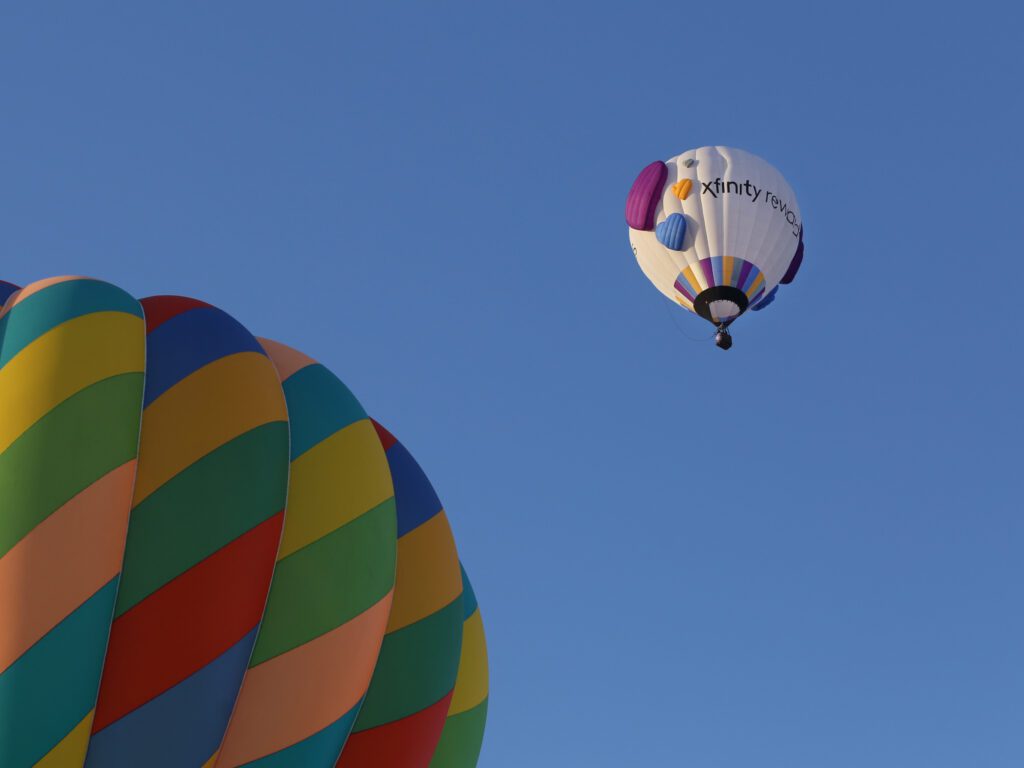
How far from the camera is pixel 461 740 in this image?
450 inches

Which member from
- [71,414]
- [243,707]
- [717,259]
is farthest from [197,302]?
[717,259]

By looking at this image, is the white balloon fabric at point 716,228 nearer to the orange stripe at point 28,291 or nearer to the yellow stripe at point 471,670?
the yellow stripe at point 471,670

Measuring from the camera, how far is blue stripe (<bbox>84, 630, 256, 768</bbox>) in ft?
29.3

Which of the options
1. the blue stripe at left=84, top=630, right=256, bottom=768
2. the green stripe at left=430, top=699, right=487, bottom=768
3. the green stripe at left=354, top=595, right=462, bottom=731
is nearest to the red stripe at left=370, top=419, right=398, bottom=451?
the green stripe at left=354, top=595, right=462, bottom=731

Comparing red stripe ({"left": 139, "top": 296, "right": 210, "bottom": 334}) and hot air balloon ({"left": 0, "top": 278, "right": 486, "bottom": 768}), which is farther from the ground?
red stripe ({"left": 139, "top": 296, "right": 210, "bottom": 334})

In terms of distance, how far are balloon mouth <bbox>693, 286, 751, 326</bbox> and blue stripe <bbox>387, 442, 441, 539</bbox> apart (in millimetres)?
9722

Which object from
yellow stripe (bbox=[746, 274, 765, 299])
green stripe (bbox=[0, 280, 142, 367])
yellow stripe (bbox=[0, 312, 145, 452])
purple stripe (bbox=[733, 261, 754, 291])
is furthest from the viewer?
yellow stripe (bbox=[746, 274, 765, 299])

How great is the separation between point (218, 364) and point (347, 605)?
1.54m

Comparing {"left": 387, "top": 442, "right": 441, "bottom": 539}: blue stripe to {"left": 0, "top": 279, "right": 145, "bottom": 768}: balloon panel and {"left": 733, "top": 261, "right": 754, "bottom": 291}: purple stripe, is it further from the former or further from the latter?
{"left": 733, "top": 261, "right": 754, "bottom": 291}: purple stripe

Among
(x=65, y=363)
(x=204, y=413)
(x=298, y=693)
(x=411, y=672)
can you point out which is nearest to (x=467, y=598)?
(x=411, y=672)

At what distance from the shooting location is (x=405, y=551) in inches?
436

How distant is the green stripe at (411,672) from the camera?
1046 cm

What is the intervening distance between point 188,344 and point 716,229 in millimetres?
11265

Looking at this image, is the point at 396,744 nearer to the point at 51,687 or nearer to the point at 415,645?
the point at 415,645
